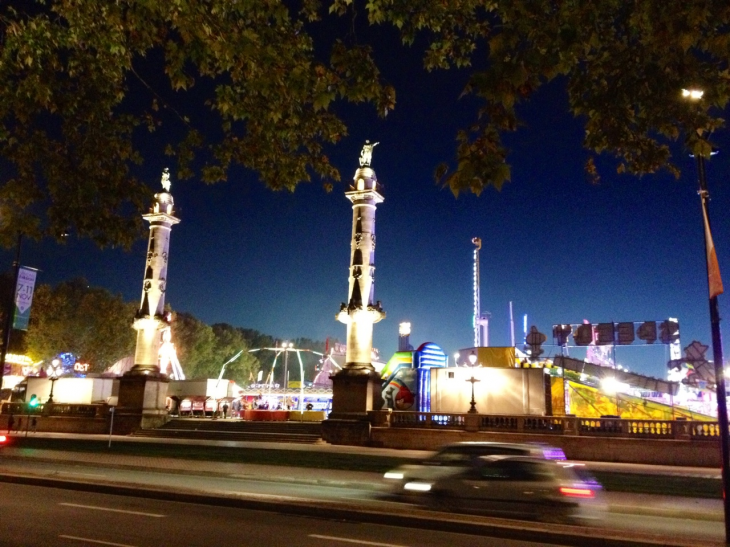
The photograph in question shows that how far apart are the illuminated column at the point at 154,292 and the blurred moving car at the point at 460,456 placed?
111 ft

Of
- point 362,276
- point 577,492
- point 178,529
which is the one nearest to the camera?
point 178,529

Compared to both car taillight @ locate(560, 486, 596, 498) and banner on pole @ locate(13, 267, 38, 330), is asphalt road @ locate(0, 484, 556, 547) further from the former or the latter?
banner on pole @ locate(13, 267, 38, 330)

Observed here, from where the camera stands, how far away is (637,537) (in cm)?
1043

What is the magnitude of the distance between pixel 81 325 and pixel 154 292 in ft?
113

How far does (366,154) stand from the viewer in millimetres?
39406

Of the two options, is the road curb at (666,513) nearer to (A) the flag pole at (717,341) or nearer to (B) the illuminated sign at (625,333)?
(A) the flag pole at (717,341)

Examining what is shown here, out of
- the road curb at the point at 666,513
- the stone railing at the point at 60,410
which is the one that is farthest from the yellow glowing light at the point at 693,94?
the stone railing at the point at 60,410

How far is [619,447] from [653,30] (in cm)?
2569

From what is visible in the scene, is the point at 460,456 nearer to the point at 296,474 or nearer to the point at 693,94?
the point at 693,94

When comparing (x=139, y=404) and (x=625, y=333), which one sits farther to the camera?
(x=625, y=333)

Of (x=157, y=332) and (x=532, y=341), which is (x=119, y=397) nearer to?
(x=157, y=332)

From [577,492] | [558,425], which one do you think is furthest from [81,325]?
[577,492]

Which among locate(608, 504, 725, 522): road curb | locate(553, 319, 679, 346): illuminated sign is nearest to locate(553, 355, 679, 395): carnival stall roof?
locate(553, 319, 679, 346): illuminated sign

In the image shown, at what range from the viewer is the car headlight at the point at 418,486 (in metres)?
13.1
